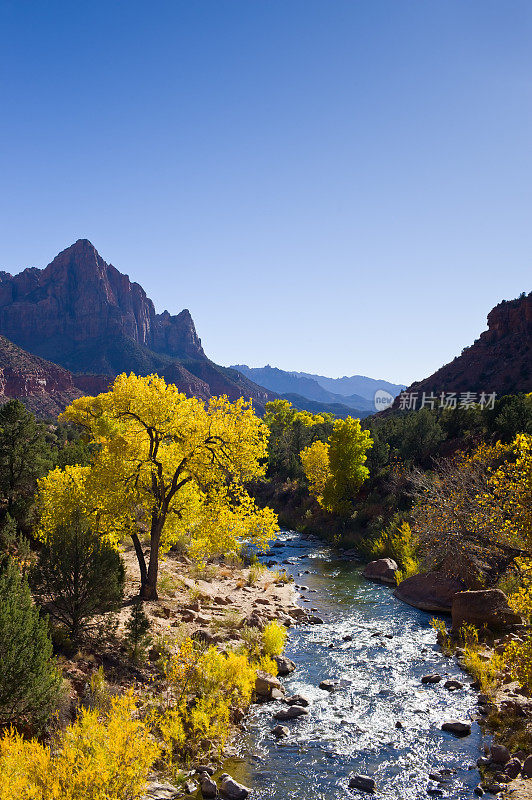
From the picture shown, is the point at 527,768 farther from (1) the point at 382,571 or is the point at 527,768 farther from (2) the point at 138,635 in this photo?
(1) the point at 382,571

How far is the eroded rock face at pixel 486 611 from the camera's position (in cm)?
1841

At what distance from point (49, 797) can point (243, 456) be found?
11613 mm

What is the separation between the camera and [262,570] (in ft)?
94.9

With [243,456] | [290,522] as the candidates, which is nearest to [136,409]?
[243,456]

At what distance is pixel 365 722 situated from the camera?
Answer: 42.3 ft

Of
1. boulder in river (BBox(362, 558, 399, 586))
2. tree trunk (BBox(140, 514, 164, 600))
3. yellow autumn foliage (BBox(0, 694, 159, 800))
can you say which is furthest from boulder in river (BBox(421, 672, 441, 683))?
boulder in river (BBox(362, 558, 399, 586))

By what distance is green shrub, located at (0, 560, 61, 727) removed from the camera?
347 inches

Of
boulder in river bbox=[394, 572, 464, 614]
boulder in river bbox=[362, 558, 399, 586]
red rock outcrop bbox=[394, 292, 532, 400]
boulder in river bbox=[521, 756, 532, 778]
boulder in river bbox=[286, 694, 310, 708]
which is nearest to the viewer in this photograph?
boulder in river bbox=[521, 756, 532, 778]

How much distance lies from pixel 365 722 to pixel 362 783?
109 inches

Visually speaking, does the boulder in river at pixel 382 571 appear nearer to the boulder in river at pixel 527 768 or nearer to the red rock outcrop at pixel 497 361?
the boulder in river at pixel 527 768

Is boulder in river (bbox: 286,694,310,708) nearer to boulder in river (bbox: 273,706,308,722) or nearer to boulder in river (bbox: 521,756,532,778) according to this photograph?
boulder in river (bbox: 273,706,308,722)

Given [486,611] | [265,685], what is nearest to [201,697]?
[265,685]

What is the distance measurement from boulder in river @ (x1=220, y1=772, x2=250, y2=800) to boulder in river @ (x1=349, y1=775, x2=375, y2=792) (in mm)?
2325

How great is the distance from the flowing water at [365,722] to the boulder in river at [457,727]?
15cm
